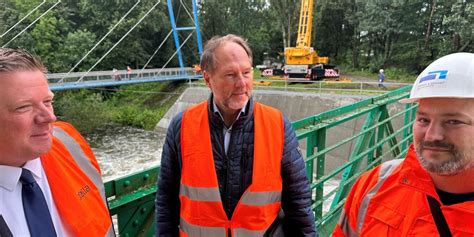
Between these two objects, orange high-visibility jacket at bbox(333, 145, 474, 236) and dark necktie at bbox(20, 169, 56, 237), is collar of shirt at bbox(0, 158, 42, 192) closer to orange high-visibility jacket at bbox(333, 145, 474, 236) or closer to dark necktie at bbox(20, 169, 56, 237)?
dark necktie at bbox(20, 169, 56, 237)

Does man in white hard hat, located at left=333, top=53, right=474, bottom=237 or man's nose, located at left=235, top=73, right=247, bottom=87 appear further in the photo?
man's nose, located at left=235, top=73, right=247, bottom=87

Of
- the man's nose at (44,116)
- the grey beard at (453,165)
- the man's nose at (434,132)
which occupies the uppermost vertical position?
the man's nose at (44,116)

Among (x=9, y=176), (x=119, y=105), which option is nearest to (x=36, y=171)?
(x=9, y=176)

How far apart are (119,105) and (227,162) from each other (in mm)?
23694

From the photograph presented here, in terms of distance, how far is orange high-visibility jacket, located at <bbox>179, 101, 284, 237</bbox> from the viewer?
1.49m

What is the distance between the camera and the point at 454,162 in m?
1.19

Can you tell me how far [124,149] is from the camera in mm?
15203

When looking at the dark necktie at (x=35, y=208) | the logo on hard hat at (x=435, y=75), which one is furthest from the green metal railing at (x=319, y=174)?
the logo on hard hat at (x=435, y=75)

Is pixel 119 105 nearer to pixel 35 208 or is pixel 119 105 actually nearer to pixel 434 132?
pixel 35 208

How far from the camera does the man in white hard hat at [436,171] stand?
1183 mm

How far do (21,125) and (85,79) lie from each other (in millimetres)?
18748

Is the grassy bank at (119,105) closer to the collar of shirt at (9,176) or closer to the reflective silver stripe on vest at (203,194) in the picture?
the reflective silver stripe on vest at (203,194)

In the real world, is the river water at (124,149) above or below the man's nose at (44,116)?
below

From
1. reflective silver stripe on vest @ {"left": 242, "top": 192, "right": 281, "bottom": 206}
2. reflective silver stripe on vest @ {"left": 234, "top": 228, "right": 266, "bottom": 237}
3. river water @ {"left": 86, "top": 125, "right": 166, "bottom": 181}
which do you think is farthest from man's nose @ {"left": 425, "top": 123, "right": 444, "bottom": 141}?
river water @ {"left": 86, "top": 125, "right": 166, "bottom": 181}
